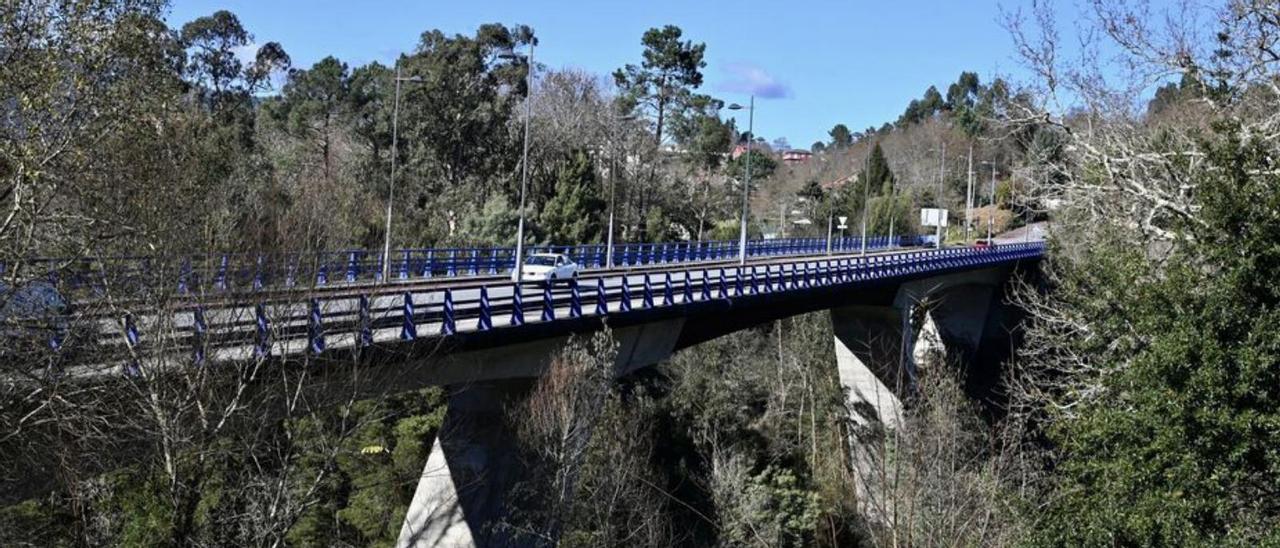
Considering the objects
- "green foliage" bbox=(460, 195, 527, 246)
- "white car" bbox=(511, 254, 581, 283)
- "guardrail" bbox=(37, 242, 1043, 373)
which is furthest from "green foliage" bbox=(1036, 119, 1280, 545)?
"green foliage" bbox=(460, 195, 527, 246)

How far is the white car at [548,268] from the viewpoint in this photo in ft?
119

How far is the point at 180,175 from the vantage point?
1434cm

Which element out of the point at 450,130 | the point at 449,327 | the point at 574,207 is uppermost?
the point at 450,130

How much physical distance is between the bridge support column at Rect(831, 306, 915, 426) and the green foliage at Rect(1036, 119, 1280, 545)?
29115mm

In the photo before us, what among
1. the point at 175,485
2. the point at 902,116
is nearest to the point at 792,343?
the point at 175,485

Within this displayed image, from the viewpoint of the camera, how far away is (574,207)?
5841 centimetres

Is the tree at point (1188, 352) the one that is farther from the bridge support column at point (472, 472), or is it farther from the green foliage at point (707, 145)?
the green foliage at point (707, 145)

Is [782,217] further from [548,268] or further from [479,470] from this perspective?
[479,470]

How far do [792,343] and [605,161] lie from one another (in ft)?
94.2

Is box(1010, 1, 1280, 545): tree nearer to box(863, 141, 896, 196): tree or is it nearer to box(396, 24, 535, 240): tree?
box(396, 24, 535, 240): tree

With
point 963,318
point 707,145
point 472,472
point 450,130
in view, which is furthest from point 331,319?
point 707,145

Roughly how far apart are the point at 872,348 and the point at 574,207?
19098 mm

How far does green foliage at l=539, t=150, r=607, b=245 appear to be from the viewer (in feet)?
191

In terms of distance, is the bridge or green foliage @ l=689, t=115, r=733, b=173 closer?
the bridge
